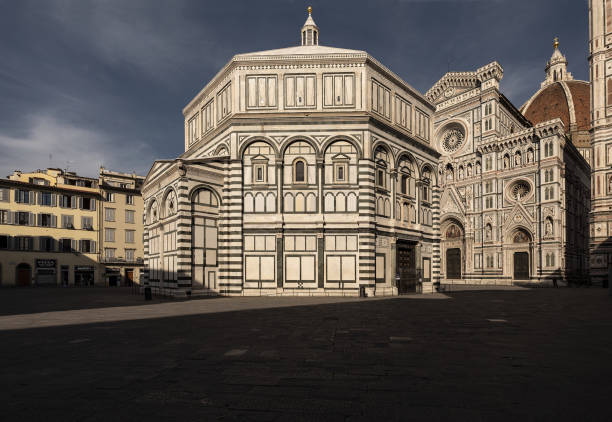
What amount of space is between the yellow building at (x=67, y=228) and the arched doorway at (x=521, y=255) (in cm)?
4955

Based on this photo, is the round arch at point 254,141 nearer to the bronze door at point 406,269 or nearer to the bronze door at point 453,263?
the bronze door at point 406,269

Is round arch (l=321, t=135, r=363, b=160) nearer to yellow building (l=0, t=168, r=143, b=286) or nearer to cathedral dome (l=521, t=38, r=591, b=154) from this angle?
yellow building (l=0, t=168, r=143, b=286)

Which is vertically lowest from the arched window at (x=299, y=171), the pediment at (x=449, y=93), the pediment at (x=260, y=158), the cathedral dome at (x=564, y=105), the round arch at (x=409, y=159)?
the arched window at (x=299, y=171)

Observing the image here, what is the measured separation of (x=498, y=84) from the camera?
57.4m

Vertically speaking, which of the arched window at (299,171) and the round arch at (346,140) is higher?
the round arch at (346,140)

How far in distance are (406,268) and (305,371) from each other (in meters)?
24.1

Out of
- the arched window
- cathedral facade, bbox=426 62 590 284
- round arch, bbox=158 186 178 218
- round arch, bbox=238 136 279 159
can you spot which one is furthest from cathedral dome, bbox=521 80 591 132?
round arch, bbox=158 186 178 218

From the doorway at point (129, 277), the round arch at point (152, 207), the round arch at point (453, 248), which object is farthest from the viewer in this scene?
the round arch at point (453, 248)

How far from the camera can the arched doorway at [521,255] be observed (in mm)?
50375

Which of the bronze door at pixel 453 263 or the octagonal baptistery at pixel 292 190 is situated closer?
the octagonal baptistery at pixel 292 190

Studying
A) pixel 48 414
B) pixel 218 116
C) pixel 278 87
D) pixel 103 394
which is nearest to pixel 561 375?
pixel 103 394

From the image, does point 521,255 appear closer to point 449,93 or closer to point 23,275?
point 449,93

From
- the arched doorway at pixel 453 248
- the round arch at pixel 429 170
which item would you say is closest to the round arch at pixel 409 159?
the round arch at pixel 429 170

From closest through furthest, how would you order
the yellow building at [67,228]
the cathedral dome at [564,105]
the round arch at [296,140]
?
the round arch at [296,140] → the yellow building at [67,228] → the cathedral dome at [564,105]
